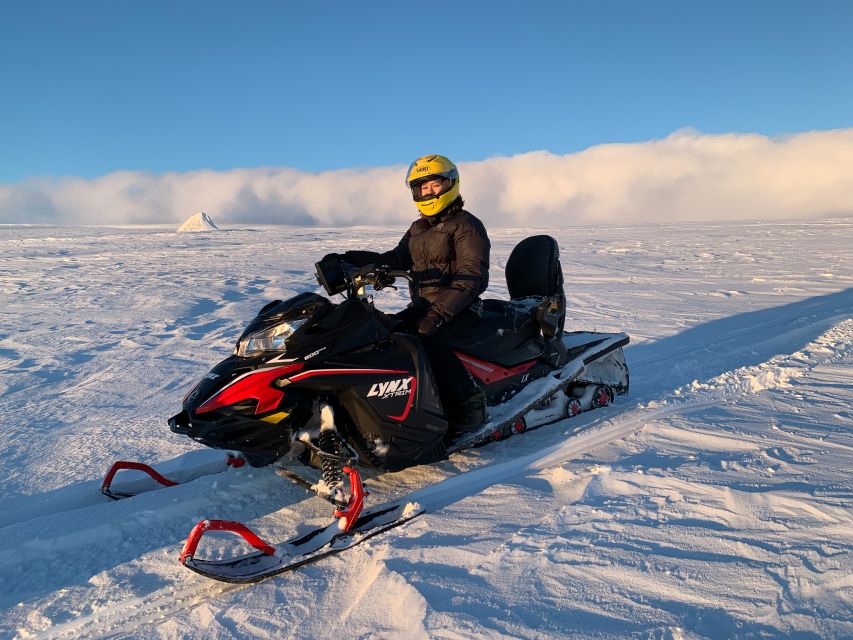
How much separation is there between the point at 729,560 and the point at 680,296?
10.5 metres

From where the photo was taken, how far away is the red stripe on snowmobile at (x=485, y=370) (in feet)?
13.3

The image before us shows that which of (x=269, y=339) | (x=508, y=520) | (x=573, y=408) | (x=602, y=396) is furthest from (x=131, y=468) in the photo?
(x=602, y=396)

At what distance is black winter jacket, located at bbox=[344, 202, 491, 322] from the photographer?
3727 mm

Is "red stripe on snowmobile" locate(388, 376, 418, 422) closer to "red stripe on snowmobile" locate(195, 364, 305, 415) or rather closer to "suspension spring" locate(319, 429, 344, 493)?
"suspension spring" locate(319, 429, 344, 493)

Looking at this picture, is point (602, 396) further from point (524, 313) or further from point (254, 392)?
point (254, 392)

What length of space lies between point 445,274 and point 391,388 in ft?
3.50

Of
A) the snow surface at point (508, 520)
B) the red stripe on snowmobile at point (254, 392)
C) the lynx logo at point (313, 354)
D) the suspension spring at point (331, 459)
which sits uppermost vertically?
the lynx logo at point (313, 354)

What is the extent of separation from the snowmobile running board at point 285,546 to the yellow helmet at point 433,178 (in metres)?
1.97

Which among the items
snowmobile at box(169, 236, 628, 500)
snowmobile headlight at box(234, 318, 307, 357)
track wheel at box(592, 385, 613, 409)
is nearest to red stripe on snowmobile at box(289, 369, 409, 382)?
snowmobile at box(169, 236, 628, 500)

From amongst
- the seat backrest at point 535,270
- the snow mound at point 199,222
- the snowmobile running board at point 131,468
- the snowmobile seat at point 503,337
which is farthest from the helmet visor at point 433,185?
the snow mound at point 199,222

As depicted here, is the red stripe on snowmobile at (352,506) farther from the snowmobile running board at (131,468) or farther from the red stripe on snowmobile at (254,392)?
the snowmobile running board at (131,468)

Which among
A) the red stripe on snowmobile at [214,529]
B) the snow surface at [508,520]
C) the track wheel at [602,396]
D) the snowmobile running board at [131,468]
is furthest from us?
the track wheel at [602,396]

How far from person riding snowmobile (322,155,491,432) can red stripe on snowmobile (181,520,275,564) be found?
144cm

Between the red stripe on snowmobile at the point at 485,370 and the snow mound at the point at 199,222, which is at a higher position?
the snow mound at the point at 199,222
